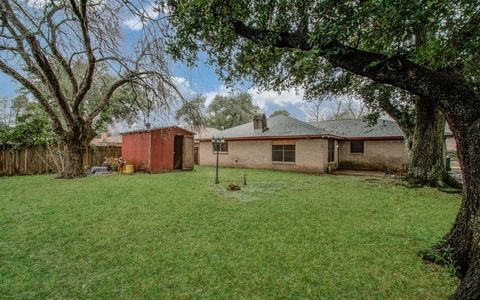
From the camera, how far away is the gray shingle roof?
14.7 metres

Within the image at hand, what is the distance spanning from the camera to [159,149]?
13.2 m

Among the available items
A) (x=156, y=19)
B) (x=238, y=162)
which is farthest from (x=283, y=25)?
(x=238, y=162)

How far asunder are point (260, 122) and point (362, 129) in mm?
6844

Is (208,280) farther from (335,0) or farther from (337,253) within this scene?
(335,0)

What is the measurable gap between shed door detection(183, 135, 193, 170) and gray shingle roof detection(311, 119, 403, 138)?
31.3 feet

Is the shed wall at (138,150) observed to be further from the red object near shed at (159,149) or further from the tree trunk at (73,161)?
the tree trunk at (73,161)

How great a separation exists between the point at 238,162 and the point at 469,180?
14442 mm

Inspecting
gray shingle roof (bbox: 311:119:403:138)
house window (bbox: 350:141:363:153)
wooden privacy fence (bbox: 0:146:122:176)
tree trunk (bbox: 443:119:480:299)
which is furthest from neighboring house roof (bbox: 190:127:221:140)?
house window (bbox: 350:141:363:153)

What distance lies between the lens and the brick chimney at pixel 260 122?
16.3m

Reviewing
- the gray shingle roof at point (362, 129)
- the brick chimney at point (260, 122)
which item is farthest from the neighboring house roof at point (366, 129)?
the brick chimney at point (260, 122)

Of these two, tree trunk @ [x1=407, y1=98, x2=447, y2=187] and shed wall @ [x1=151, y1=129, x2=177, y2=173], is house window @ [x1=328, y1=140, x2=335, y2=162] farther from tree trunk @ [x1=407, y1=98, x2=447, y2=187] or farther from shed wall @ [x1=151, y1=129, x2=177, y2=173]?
shed wall @ [x1=151, y1=129, x2=177, y2=173]

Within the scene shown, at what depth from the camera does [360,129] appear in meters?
16.1

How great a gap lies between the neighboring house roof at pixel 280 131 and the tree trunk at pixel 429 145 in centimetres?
451

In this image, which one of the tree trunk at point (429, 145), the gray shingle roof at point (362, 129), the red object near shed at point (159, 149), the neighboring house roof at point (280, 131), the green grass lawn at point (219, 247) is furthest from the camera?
the gray shingle roof at point (362, 129)
